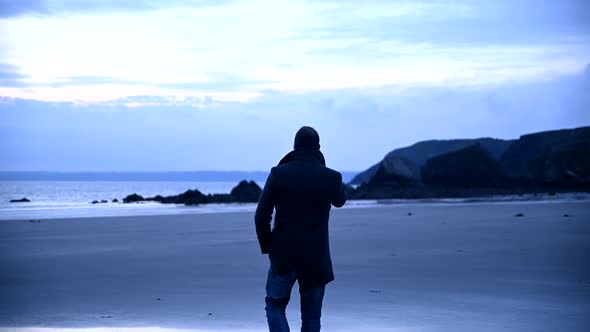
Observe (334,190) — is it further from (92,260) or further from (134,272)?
(92,260)

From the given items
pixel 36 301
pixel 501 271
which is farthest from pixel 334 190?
pixel 501 271

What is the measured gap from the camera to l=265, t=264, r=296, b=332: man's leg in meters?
5.14

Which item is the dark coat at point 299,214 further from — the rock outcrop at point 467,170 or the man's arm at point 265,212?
the rock outcrop at point 467,170

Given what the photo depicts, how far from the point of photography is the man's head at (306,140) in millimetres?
5238

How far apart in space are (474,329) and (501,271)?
384 cm

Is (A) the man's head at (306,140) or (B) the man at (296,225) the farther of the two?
Result: (A) the man's head at (306,140)

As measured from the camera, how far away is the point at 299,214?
16.8 feet

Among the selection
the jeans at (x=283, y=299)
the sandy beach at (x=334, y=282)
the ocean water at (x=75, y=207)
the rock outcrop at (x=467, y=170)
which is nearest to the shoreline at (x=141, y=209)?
the ocean water at (x=75, y=207)

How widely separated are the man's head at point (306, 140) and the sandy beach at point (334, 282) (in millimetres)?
2077

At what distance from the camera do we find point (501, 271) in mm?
10109

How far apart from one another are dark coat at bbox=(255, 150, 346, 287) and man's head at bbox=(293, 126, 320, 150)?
0.07 metres

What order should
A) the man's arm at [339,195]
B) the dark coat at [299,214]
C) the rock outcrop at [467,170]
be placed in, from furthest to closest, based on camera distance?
the rock outcrop at [467,170], the man's arm at [339,195], the dark coat at [299,214]

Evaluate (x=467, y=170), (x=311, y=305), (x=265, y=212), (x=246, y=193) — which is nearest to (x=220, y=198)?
(x=246, y=193)

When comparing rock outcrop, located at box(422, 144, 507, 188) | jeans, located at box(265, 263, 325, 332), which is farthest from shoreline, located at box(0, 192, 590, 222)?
jeans, located at box(265, 263, 325, 332)
